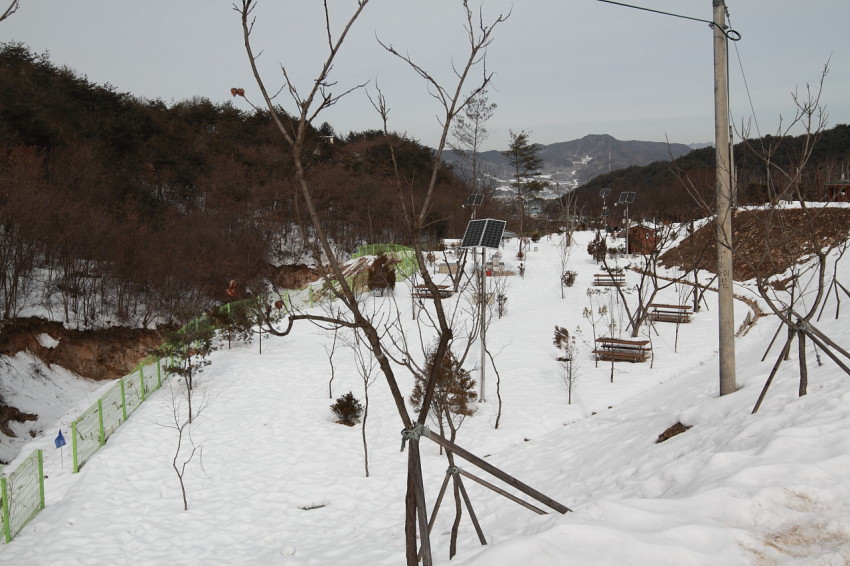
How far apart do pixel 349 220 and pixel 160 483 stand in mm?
31404

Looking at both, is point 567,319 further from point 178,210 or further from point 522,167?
point 522,167

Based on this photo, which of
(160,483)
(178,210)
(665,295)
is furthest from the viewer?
(178,210)

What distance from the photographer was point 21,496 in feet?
28.1

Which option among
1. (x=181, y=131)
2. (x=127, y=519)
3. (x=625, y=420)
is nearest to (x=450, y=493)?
(x=625, y=420)

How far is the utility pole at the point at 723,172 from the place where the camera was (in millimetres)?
6125

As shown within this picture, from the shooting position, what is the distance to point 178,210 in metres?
35.0

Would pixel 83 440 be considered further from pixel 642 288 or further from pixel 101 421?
pixel 642 288

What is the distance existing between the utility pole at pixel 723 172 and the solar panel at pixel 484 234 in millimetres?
5992

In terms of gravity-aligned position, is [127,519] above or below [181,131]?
below

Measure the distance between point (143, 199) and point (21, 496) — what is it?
2724 cm

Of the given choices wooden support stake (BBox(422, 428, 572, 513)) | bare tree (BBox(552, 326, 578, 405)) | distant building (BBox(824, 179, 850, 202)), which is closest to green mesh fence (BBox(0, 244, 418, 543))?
wooden support stake (BBox(422, 428, 572, 513))

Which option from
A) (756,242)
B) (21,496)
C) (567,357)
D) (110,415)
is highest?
(756,242)

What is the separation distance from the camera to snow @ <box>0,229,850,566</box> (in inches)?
133

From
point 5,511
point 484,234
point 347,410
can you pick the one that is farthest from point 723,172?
point 5,511
